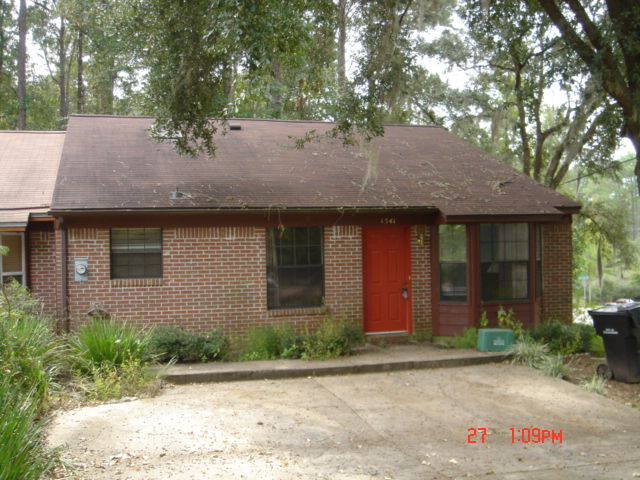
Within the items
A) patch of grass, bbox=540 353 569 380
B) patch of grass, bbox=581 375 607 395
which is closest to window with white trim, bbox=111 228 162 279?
patch of grass, bbox=540 353 569 380

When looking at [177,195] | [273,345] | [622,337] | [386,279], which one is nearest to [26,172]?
[177,195]

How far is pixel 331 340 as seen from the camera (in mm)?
10742

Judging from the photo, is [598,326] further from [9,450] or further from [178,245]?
[9,450]

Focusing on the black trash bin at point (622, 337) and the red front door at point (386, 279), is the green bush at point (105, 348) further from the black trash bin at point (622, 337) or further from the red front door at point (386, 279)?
the black trash bin at point (622, 337)

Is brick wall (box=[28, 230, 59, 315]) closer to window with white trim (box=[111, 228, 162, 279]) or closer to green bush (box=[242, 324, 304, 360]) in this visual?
window with white trim (box=[111, 228, 162, 279])

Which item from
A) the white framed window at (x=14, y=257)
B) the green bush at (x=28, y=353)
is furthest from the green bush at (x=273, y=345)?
the white framed window at (x=14, y=257)

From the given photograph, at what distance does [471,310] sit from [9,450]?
904 centimetres

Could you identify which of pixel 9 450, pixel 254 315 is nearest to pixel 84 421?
pixel 9 450

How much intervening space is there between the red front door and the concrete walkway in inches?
42.8

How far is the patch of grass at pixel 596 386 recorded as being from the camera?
880 cm

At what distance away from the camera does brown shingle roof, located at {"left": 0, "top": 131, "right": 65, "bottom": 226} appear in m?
10.8

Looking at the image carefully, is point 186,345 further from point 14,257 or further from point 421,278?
Result: point 421,278

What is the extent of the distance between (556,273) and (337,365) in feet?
18.5

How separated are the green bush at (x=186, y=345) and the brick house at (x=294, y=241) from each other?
1.98 feet
